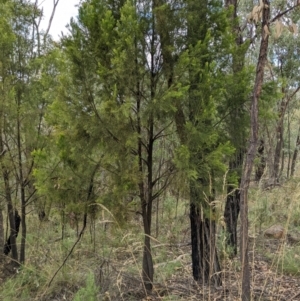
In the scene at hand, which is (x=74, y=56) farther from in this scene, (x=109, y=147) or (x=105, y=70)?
(x=109, y=147)

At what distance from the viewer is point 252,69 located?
153 inches

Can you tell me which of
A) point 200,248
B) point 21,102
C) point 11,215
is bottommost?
point 200,248

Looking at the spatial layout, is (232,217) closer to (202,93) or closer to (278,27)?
(202,93)

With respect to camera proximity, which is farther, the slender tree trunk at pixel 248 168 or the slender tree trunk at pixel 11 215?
the slender tree trunk at pixel 11 215

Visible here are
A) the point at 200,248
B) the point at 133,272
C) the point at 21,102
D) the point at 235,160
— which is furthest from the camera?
the point at 21,102

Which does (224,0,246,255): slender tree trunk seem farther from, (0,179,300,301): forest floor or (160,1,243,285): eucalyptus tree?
(0,179,300,301): forest floor

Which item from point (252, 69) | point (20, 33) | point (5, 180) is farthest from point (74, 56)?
point (5, 180)

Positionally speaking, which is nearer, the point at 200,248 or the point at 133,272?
the point at 200,248

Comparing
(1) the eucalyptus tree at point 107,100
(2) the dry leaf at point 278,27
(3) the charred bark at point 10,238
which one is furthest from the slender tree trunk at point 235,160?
(3) the charred bark at point 10,238

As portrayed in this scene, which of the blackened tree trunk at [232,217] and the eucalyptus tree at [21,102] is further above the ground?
the eucalyptus tree at [21,102]

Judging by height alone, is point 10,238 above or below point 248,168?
below

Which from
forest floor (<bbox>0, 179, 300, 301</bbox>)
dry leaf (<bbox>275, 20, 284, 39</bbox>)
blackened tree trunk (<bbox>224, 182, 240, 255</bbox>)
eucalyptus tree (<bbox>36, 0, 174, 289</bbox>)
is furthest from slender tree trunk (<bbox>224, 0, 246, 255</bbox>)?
dry leaf (<bbox>275, 20, 284, 39</bbox>)

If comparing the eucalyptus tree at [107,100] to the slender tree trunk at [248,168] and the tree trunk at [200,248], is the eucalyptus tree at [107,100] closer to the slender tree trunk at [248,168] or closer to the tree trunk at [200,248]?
the tree trunk at [200,248]

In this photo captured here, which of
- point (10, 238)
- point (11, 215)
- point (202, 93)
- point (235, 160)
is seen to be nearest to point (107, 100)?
point (202, 93)
